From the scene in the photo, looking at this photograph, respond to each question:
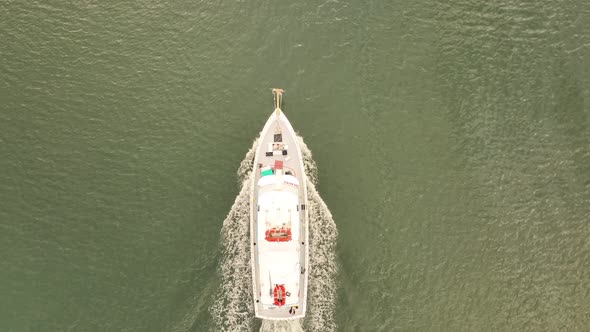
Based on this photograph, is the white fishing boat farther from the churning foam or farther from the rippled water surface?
the rippled water surface

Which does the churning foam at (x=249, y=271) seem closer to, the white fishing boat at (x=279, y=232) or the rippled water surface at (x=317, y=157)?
the rippled water surface at (x=317, y=157)

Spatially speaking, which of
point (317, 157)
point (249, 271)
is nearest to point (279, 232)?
point (249, 271)

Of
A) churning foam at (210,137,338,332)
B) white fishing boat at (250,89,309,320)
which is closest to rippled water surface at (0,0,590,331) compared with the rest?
churning foam at (210,137,338,332)

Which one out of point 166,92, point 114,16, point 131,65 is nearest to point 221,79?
point 166,92

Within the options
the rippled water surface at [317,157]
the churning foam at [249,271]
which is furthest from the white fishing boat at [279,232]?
the rippled water surface at [317,157]

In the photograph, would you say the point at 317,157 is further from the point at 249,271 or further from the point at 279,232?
the point at 249,271

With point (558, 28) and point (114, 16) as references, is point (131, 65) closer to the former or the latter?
point (114, 16)

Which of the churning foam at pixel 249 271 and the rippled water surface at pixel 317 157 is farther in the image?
the rippled water surface at pixel 317 157
